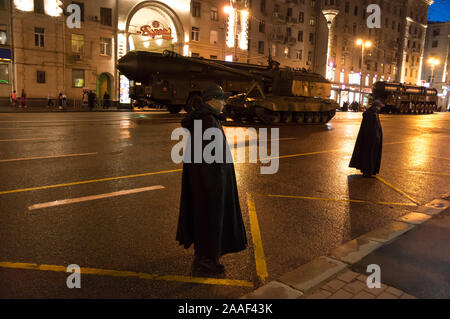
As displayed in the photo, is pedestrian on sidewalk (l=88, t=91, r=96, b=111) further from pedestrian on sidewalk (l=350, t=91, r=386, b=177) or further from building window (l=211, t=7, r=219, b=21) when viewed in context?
pedestrian on sidewalk (l=350, t=91, r=386, b=177)

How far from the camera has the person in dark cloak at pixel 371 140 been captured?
8172mm

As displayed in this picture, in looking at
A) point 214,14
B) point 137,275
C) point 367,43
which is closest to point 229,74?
point 214,14

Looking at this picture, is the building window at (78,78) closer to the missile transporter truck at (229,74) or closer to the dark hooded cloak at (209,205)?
the missile transporter truck at (229,74)

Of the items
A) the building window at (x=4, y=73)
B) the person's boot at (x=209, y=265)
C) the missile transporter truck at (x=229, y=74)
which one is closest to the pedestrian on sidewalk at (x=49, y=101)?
the building window at (x=4, y=73)

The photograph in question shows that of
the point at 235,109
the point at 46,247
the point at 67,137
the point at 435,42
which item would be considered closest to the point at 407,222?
the point at 46,247

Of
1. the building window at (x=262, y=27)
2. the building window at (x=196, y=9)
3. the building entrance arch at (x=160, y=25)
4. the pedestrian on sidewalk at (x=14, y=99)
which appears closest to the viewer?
the pedestrian on sidewalk at (x=14, y=99)

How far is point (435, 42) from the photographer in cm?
8650

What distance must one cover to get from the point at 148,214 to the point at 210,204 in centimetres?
204

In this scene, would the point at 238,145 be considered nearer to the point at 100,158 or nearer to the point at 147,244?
the point at 100,158

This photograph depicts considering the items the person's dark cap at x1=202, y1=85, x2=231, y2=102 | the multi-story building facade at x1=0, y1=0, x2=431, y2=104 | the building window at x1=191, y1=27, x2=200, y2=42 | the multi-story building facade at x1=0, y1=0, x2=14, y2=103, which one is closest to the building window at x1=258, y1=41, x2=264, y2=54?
the multi-story building facade at x1=0, y1=0, x2=431, y2=104

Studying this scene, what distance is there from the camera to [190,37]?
42281 millimetres

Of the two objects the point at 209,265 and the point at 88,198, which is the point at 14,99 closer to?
the point at 88,198

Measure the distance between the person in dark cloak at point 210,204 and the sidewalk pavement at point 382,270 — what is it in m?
0.58

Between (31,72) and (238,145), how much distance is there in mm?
28104
